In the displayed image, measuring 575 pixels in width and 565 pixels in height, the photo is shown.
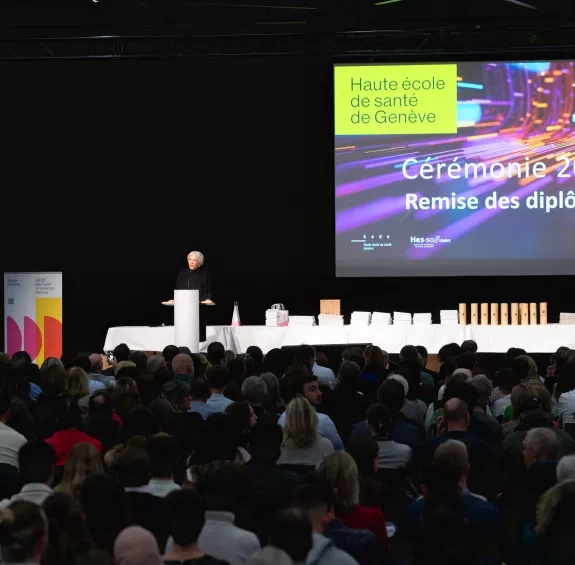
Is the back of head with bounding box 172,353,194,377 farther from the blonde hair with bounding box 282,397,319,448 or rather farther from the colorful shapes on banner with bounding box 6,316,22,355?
the colorful shapes on banner with bounding box 6,316,22,355

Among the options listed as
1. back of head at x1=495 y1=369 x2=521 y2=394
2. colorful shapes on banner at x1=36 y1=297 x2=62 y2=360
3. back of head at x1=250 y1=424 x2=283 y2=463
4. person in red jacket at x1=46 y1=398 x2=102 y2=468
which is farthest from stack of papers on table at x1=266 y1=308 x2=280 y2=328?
back of head at x1=250 y1=424 x2=283 y2=463

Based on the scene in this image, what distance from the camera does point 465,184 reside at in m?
13.3

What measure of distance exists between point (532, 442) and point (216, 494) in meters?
1.51

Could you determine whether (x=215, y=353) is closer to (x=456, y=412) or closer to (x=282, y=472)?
(x=456, y=412)

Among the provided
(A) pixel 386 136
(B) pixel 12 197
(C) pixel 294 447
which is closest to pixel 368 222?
(A) pixel 386 136

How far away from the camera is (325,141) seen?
1404 cm

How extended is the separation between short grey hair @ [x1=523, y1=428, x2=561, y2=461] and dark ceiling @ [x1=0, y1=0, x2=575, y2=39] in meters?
9.04

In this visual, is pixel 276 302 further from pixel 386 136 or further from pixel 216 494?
pixel 216 494

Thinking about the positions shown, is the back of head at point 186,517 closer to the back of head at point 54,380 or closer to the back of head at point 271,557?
the back of head at point 271,557

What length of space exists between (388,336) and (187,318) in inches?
87.2

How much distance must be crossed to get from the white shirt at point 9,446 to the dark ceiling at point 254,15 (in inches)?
328

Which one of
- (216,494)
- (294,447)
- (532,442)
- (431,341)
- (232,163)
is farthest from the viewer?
(232,163)

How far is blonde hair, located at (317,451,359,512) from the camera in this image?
4.04 meters

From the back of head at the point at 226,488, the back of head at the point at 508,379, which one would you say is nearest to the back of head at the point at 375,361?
the back of head at the point at 508,379
